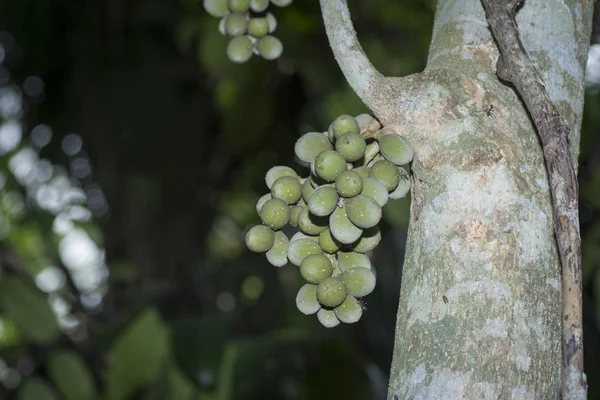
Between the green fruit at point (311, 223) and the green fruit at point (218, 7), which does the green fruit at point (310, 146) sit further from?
the green fruit at point (218, 7)

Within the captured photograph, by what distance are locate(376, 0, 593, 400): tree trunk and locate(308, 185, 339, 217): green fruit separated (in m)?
0.11

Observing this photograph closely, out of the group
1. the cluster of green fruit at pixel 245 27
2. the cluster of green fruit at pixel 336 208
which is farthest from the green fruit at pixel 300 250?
the cluster of green fruit at pixel 245 27

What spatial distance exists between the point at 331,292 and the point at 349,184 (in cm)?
15

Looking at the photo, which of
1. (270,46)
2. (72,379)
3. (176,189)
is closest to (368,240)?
(270,46)

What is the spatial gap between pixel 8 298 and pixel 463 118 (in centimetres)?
278

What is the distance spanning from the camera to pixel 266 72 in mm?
3422

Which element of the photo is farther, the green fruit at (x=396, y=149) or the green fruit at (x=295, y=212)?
the green fruit at (x=295, y=212)

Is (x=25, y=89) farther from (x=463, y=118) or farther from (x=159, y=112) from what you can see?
(x=463, y=118)

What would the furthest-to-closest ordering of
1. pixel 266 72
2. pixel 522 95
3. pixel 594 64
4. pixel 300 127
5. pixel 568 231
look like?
pixel 300 127 → pixel 266 72 → pixel 594 64 → pixel 522 95 → pixel 568 231

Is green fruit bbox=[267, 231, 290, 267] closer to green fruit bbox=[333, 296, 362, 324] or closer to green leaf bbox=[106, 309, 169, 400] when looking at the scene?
green fruit bbox=[333, 296, 362, 324]

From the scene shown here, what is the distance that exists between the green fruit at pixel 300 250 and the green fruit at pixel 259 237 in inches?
1.4

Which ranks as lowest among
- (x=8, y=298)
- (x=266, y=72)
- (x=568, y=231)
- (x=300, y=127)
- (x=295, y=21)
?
(x=8, y=298)

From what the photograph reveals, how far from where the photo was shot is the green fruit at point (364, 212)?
894 mm

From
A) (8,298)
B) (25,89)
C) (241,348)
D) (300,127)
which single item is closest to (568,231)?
(241,348)
